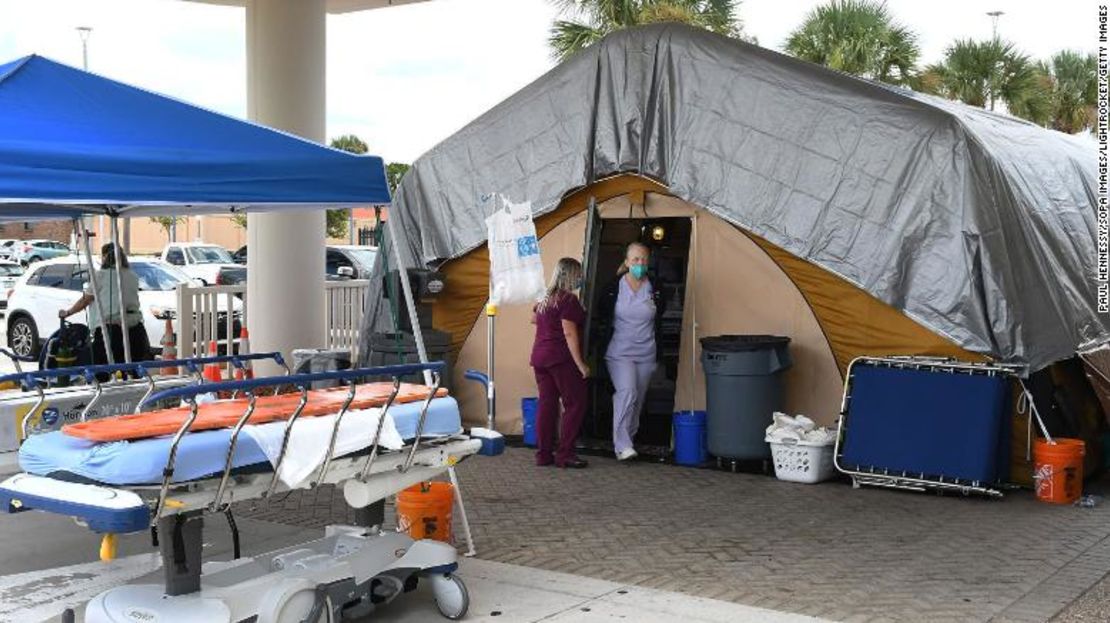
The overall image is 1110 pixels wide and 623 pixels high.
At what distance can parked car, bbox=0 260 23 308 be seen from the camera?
104ft

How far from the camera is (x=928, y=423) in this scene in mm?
9297

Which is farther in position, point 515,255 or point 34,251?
point 34,251

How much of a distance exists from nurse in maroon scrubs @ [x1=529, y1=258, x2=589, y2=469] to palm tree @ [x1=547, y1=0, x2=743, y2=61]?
49.6ft

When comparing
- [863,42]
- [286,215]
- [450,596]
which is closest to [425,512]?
[450,596]

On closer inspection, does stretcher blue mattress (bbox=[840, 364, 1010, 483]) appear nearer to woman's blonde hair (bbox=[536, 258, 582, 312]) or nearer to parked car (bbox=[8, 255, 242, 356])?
woman's blonde hair (bbox=[536, 258, 582, 312])

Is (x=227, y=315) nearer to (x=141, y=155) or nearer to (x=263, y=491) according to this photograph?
(x=141, y=155)

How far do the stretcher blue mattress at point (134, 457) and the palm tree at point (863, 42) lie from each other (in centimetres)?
2369

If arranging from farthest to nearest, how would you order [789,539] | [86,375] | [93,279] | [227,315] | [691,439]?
[227,315] < [691,439] < [93,279] < [789,539] < [86,375]

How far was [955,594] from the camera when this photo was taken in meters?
6.78

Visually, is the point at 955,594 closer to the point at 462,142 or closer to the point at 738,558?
the point at 738,558

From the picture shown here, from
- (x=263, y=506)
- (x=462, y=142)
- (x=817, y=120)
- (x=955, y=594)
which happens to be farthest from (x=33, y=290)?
(x=955, y=594)

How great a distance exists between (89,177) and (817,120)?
5993 mm

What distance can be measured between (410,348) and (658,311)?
239cm

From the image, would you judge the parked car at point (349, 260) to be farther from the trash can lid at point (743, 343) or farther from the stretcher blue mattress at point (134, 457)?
the stretcher blue mattress at point (134, 457)
